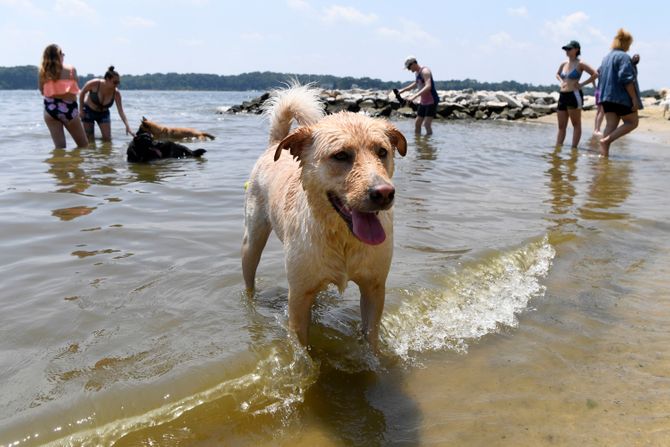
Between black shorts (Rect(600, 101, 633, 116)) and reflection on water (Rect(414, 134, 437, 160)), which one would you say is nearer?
black shorts (Rect(600, 101, 633, 116))

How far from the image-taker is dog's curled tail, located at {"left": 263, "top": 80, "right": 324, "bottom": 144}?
14.4 feet

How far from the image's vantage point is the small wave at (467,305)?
13.2 feet

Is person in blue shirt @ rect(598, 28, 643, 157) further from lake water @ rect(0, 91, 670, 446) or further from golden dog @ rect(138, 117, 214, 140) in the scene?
golden dog @ rect(138, 117, 214, 140)

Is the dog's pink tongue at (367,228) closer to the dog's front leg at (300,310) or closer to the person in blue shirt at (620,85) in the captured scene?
the dog's front leg at (300,310)

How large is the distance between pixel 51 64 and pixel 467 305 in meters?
10.1

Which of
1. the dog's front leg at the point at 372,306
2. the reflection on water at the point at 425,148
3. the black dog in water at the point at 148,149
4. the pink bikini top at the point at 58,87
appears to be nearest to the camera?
the dog's front leg at the point at 372,306

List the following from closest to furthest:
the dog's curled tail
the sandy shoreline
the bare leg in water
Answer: the dog's curled tail < the bare leg in water < the sandy shoreline

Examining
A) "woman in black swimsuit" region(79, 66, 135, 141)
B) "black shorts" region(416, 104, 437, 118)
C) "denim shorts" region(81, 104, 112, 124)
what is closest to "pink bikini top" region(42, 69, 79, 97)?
"woman in black swimsuit" region(79, 66, 135, 141)

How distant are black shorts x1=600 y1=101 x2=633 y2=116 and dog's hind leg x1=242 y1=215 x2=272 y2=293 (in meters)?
10.6

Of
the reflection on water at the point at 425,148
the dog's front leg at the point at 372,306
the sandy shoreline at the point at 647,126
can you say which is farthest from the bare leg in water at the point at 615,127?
the dog's front leg at the point at 372,306

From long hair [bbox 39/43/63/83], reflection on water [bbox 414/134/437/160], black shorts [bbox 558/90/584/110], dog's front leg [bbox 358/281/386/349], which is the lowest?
dog's front leg [bbox 358/281/386/349]

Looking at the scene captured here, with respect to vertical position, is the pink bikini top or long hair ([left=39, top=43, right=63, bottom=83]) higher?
long hair ([left=39, top=43, right=63, bottom=83])

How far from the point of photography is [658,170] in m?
12.0

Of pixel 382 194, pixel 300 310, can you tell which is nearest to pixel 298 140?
pixel 382 194
